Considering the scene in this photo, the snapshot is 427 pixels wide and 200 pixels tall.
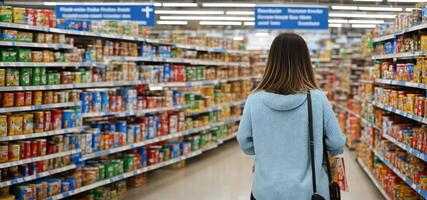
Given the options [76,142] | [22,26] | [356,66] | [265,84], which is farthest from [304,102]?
[356,66]

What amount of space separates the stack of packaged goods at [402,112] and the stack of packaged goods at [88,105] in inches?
128

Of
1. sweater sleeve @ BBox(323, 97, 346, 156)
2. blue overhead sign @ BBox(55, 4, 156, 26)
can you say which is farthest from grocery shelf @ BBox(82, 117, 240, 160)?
sweater sleeve @ BBox(323, 97, 346, 156)

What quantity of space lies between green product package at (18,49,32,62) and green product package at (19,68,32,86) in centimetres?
10

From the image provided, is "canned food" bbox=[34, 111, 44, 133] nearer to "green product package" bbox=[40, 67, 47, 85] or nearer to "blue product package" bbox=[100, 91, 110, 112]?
"green product package" bbox=[40, 67, 47, 85]

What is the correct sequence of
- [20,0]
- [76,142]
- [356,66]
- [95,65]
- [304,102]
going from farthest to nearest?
[20,0] → [356,66] → [95,65] → [76,142] → [304,102]

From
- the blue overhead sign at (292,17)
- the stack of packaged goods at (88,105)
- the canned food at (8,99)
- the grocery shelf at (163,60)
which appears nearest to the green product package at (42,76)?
the stack of packaged goods at (88,105)

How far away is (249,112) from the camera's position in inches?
115

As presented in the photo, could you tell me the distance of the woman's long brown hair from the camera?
9.28ft

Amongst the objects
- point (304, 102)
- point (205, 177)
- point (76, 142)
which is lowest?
point (205, 177)

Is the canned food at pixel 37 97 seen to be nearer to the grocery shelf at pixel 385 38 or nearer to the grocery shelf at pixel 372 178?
the grocery shelf at pixel 372 178

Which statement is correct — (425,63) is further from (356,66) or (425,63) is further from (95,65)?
(356,66)

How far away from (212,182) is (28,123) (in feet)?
11.9

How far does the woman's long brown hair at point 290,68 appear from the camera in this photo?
2828mm

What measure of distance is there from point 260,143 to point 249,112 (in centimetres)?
18
